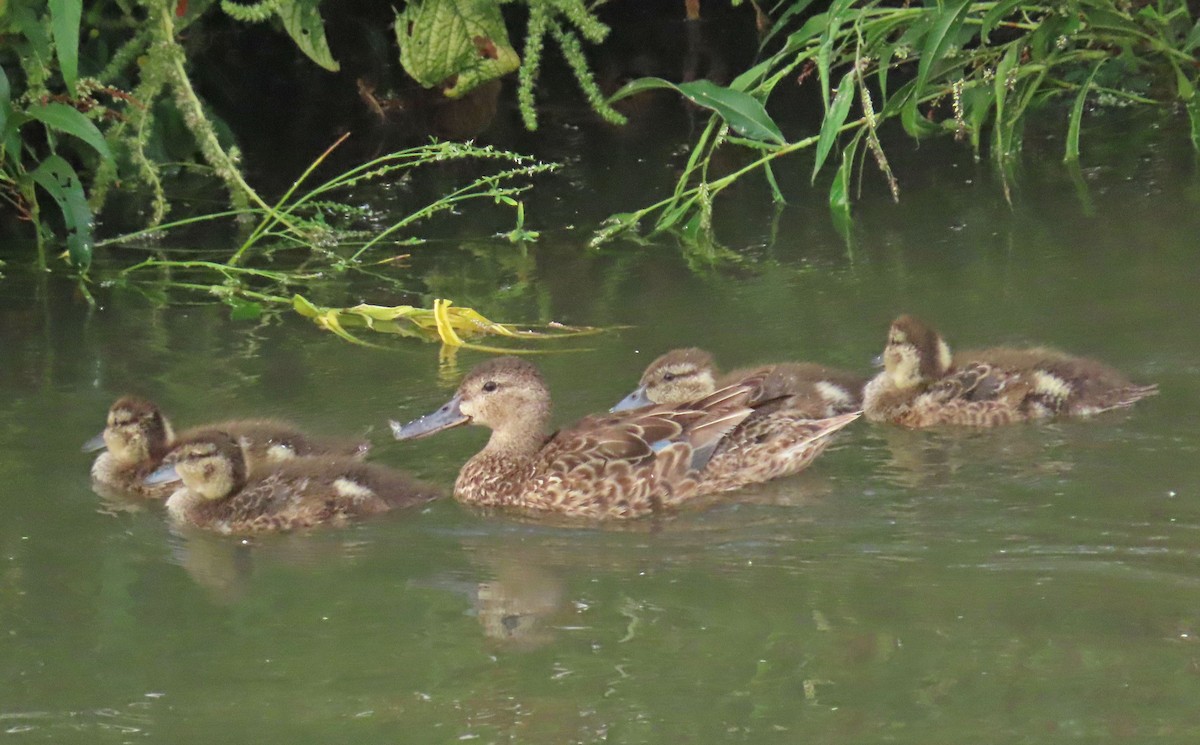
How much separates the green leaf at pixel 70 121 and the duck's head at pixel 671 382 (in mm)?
2555

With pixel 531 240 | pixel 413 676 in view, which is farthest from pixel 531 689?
pixel 531 240

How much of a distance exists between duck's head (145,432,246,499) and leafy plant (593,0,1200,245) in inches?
99.3

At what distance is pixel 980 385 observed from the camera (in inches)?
225

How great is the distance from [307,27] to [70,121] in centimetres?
194

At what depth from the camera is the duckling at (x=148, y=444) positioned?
5559mm

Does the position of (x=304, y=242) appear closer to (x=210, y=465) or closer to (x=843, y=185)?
(x=843, y=185)

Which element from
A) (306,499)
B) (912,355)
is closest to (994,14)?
(912,355)

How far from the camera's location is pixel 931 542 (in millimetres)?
4625

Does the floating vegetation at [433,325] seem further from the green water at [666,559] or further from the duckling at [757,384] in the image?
the duckling at [757,384]

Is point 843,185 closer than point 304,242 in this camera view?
Yes

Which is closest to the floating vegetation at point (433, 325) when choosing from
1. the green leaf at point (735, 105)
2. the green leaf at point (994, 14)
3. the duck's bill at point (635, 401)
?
the duck's bill at point (635, 401)

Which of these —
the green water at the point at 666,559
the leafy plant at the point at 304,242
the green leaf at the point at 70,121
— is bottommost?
the green water at the point at 666,559

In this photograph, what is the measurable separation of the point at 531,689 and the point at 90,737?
2.97ft

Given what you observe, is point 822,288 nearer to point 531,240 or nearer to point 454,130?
point 531,240
